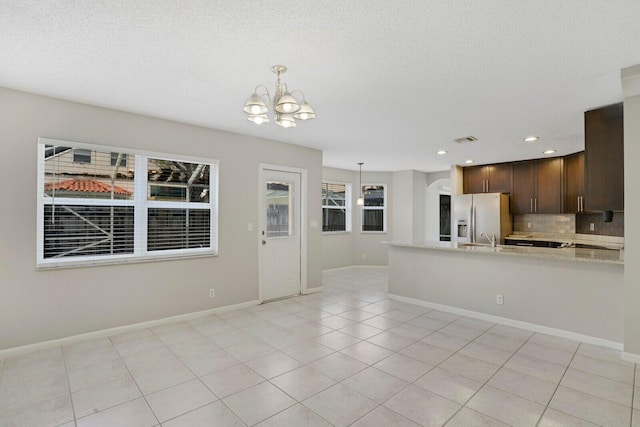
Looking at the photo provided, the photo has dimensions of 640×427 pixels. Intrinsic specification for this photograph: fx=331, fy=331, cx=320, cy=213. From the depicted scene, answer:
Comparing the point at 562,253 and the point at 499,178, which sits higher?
the point at 499,178

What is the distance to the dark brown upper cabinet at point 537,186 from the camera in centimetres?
617

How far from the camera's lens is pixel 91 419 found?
2137mm

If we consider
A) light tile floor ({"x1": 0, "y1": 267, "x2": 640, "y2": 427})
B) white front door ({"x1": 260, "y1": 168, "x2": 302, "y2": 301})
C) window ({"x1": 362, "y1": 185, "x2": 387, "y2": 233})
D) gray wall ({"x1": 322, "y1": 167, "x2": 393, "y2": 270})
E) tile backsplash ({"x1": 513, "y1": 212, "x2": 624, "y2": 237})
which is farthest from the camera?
window ({"x1": 362, "y1": 185, "x2": 387, "y2": 233})

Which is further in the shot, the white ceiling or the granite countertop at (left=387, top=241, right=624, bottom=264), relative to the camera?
the granite countertop at (left=387, top=241, right=624, bottom=264)

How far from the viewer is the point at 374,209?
8.45 meters

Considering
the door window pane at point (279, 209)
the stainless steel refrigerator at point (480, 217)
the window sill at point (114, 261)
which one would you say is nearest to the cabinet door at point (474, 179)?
the stainless steel refrigerator at point (480, 217)

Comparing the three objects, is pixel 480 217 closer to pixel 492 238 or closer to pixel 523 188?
pixel 523 188

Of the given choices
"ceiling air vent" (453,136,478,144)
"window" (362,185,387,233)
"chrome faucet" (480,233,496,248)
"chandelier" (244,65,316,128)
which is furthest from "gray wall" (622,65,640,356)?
"window" (362,185,387,233)

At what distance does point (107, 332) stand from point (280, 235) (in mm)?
2588

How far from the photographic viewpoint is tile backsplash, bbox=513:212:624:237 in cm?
534

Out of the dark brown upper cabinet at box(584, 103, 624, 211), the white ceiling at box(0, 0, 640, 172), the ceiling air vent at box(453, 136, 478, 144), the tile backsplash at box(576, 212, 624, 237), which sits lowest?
the tile backsplash at box(576, 212, 624, 237)

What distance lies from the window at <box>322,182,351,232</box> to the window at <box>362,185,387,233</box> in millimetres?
451

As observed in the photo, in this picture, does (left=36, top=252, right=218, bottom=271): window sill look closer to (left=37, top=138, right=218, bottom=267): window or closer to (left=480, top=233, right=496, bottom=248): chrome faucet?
(left=37, top=138, right=218, bottom=267): window

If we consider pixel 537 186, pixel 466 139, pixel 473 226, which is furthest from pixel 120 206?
pixel 537 186
